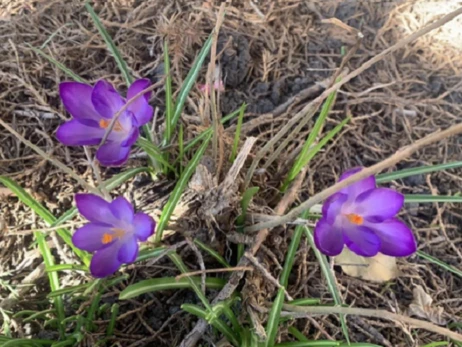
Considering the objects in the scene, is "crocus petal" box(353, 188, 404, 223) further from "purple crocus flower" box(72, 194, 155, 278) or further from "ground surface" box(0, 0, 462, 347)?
"purple crocus flower" box(72, 194, 155, 278)

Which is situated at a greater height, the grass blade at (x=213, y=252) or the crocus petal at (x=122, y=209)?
the crocus petal at (x=122, y=209)

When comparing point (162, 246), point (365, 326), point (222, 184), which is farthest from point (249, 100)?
point (365, 326)

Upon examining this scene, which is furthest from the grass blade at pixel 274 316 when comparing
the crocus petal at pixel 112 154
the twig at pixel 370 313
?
the crocus petal at pixel 112 154

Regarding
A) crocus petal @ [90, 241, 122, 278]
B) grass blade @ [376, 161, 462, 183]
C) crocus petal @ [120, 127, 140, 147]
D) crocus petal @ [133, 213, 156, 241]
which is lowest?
grass blade @ [376, 161, 462, 183]

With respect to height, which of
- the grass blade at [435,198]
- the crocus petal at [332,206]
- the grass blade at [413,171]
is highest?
the crocus petal at [332,206]

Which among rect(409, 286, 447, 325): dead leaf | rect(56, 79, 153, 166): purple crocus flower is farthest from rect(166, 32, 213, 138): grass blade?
rect(409, 286, 447, 325): dead leaf

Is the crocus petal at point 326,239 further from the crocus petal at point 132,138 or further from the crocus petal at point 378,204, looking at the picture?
the crocus petal at point 132,138

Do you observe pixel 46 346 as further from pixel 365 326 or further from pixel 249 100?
pixel 249 100

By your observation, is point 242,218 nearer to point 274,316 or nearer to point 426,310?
point 274,316
